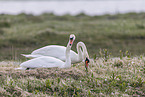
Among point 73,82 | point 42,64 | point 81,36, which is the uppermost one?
point 81,36

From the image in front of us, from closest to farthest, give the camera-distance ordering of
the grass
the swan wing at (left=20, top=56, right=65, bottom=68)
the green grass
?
the grass
the swan wing at (left=20, top=56, right=65, bottom=68)
the green grass

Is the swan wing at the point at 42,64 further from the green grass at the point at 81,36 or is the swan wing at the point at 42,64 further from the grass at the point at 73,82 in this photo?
the green grass at the point at 81,36

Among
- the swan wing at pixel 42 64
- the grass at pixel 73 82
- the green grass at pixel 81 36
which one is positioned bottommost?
the grass at pixel 73 82

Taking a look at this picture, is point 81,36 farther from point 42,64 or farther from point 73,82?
point 73,82

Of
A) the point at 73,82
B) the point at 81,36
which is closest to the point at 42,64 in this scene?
the point at 73,82

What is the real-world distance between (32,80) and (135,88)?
241 cm

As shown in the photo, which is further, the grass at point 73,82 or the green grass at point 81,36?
the green grass at point 81,36

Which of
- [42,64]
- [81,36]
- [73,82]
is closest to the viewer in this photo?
[73,82]

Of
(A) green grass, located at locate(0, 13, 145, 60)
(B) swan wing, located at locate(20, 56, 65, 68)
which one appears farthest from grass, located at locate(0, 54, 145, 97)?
(A) green grass, located at locate(0, 13, 145, 60)

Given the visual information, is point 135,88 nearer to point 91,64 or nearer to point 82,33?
point 91,64

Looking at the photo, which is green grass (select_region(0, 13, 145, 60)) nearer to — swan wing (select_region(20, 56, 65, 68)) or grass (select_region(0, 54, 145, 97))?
swan wing (select_region(20, 56, 65, 68))

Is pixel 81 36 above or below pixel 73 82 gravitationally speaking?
above

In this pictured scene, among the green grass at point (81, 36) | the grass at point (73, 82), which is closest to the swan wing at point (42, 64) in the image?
the grass at point (73, 82)

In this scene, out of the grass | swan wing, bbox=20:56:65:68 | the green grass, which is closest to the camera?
the grass
